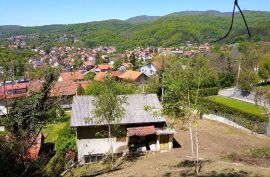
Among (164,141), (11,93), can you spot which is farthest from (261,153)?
(11,93)

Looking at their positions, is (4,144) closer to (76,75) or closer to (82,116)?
(82,116)

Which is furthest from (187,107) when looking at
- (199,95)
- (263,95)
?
(263,95)

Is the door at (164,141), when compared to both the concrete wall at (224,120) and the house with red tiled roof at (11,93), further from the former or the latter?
the house with red tiled roof at (11,93)

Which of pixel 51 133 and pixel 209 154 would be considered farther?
pixel 51 133

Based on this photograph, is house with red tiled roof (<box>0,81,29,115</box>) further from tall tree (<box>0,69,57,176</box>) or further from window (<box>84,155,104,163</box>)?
window (<box>84,155,104,163</box>)

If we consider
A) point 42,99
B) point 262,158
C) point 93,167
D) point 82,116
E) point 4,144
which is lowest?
point 93,167

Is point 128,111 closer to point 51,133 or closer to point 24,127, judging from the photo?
point 24,127

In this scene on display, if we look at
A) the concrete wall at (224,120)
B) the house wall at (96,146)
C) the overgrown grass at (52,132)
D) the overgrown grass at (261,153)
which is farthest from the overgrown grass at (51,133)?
the overgrown grass at (261,153)
